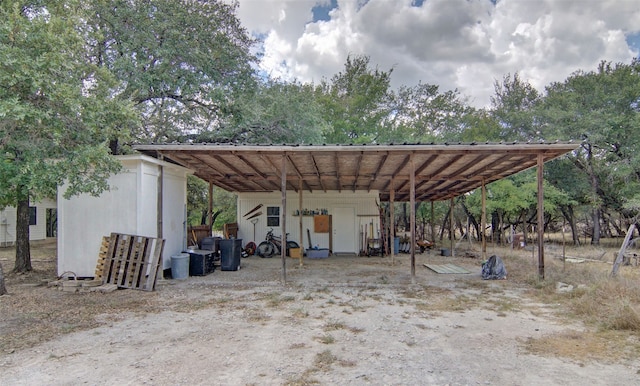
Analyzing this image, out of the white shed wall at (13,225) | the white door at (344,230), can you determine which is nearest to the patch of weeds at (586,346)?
the white door at (344,230)

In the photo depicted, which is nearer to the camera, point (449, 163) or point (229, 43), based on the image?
point (449, 163)

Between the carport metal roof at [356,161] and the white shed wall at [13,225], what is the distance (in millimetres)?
11256

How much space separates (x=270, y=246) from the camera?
496 inches

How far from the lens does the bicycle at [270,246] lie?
40.9ft

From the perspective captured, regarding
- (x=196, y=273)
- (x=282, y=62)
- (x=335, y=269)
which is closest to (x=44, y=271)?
(x=196, y=273)

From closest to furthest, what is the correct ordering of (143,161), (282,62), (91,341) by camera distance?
(91,341) → (143,161) → (282,62)

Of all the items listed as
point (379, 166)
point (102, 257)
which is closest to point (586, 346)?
point (379, 166)

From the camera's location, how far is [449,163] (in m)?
8.14

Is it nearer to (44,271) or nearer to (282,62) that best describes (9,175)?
(44,271)

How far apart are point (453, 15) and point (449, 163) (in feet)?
18.1

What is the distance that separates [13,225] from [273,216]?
1276 cm

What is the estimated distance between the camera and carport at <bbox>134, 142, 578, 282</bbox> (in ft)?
21.7

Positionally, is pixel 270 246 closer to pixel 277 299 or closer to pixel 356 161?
pixel 356 161

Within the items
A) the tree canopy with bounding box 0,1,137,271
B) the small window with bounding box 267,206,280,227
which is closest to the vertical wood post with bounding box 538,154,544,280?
the tree canopy with bounding box 0,1,137,271
